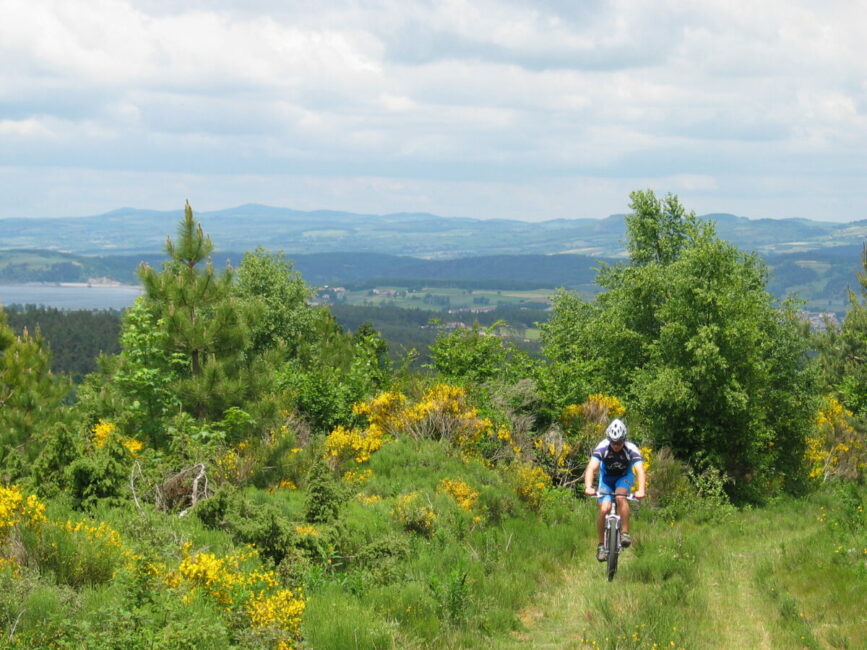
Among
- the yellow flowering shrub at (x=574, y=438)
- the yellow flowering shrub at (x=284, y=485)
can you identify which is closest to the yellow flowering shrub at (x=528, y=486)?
the yellow flowering shrub at (x=574, y=438)

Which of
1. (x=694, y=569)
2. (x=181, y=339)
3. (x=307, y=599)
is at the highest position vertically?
(x=181, y=339)

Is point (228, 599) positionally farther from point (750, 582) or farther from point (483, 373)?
point (483, 373)

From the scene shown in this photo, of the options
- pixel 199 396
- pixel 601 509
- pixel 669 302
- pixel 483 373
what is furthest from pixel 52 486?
pixel 669 302

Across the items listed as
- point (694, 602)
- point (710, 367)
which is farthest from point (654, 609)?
point (710, 367)

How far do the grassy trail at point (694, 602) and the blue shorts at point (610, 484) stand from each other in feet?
3.87

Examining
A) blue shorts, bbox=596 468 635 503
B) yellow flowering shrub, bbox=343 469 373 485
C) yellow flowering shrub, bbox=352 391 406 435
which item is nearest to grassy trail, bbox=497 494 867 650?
blue shorts, bbox=596 468 635 503

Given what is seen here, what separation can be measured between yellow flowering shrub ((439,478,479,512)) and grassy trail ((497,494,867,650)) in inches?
77.3

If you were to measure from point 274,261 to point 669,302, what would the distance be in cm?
2931

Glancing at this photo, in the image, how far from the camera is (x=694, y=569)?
36.2 feet

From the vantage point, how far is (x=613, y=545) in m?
10.0

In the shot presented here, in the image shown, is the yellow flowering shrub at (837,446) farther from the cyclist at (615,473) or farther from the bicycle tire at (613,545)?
the bicycle tire at (613,545)

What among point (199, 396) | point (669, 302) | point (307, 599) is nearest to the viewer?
point (307, 599)

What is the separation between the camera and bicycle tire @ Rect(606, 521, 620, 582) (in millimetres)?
10031

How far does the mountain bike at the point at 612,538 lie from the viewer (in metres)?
10.0
